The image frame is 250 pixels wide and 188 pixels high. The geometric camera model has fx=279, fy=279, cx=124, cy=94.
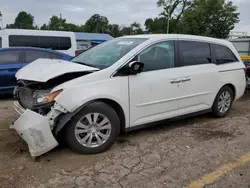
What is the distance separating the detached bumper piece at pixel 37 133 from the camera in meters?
3.37

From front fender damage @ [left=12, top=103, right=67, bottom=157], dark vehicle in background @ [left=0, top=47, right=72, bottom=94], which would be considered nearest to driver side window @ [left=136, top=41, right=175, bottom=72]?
front fender damage @ [left=12, top=103, right=67, bottom=157]

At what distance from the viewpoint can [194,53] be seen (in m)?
4.96

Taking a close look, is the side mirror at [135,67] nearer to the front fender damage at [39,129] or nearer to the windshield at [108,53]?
the windshield at [108,53]

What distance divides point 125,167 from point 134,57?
1.61 meters

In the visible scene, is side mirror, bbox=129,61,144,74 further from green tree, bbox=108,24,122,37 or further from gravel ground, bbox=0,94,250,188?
green tree, bbox=108,24,122,37

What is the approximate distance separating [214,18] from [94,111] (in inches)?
1506

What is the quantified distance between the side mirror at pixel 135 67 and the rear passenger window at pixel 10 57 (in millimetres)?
4319

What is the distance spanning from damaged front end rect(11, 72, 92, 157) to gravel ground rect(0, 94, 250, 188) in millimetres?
249

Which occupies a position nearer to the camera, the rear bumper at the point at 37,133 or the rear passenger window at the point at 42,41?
the rear bumper at the point at 37,133

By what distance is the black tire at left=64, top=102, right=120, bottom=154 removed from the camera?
3553 mm

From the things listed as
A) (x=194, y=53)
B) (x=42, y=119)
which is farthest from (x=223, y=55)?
(x=42, y=119)

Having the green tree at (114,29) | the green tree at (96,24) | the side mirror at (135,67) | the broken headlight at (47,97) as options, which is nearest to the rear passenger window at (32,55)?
the broken headlight at (47,97)

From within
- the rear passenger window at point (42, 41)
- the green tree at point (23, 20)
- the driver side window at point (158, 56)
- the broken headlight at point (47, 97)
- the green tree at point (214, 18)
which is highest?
the green tree at point (23, 20)

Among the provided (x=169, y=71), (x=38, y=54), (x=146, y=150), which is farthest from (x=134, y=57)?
(x=38, y=54)
